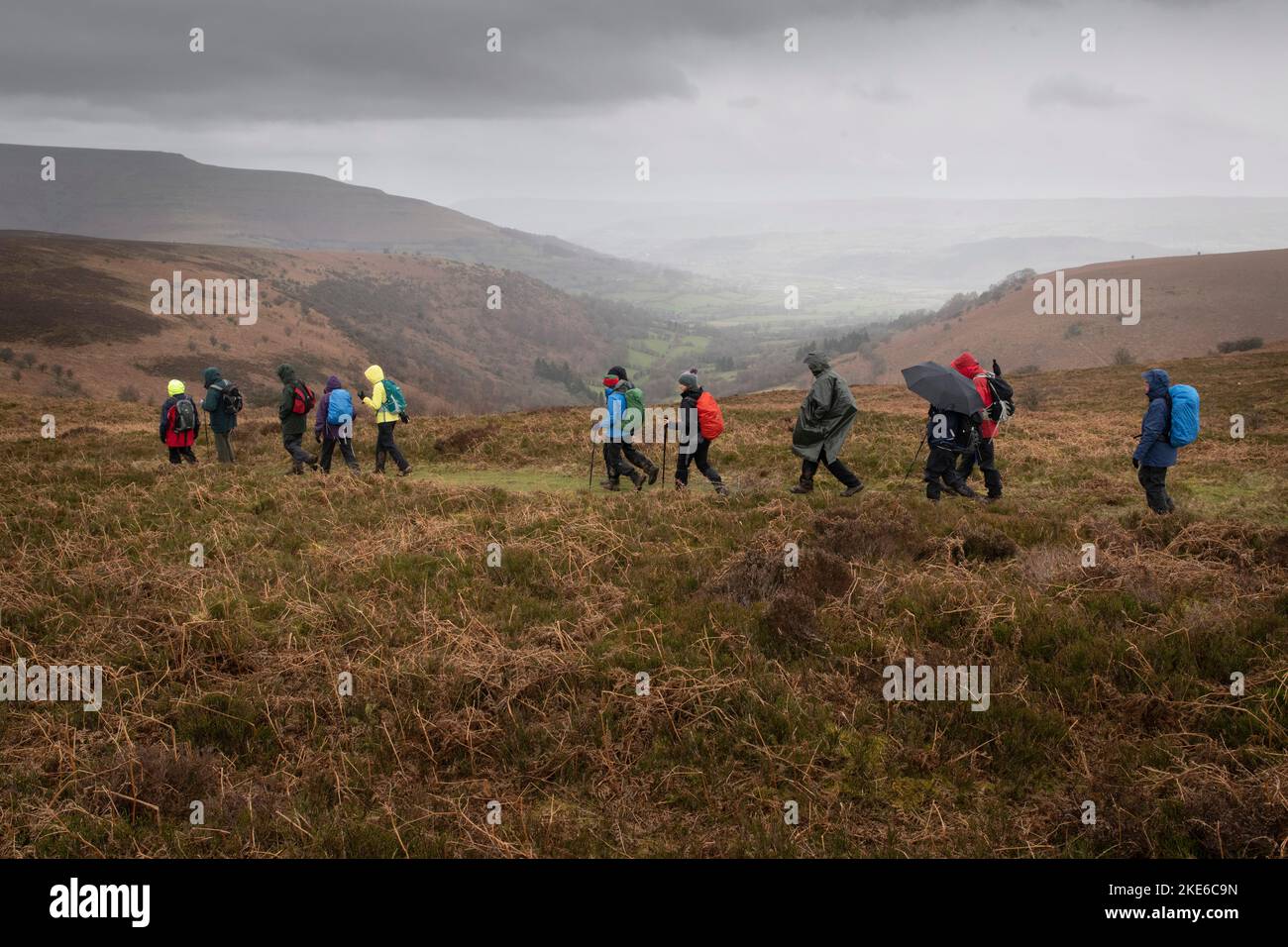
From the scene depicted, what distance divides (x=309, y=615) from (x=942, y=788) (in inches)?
242

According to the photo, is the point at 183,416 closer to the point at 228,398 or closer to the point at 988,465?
the point at 228,398

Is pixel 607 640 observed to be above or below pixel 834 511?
below

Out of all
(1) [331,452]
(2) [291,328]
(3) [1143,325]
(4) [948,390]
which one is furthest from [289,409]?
(2) [291,328]

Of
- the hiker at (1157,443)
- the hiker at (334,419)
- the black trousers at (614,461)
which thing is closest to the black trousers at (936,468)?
the hiker at (1157,443)

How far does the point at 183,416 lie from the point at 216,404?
639mm

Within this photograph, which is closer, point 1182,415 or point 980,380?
point 1182,415

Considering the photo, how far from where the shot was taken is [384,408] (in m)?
16.1

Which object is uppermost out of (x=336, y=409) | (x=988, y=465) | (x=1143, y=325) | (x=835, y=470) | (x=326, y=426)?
(x=1143, y=325)

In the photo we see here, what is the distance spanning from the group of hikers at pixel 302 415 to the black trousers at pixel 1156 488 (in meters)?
12.4

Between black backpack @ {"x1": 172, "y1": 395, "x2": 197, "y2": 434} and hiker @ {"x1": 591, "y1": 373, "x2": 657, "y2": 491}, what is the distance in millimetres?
8502
